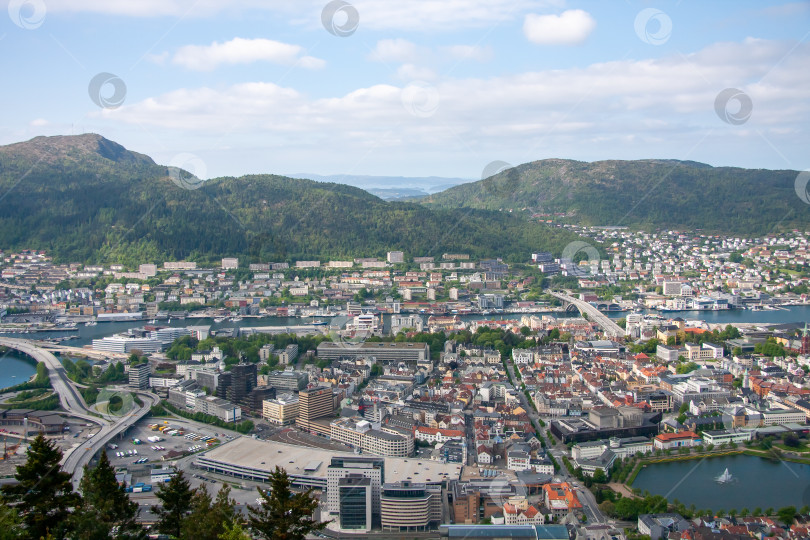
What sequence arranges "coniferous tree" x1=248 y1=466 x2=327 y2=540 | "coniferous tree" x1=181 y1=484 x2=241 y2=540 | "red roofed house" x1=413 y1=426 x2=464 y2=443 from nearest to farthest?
"coniferous tree" x1=248 y1=466 x2=327 y2=540 → "coniferous tree" x1=181 y1=484 x2=241 y2=540 → "red roofed house" x1=413 y1=426 x2=464 y2=443

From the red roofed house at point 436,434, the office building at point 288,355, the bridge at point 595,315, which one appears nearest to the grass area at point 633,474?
the red roofed house at point 436,434

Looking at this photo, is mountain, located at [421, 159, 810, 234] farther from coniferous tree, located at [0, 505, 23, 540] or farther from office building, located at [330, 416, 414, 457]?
coniferous tree, located at [0, 505, 23, 540]

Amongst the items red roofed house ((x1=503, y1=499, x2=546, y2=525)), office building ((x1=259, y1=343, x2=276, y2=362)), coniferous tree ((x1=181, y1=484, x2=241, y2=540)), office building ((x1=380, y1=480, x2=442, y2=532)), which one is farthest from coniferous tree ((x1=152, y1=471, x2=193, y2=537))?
office building ((x1=259, y1=343, x2=276, y2=362))

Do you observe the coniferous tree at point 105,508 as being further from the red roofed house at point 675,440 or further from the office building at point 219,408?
the red roofed house at point 675,440

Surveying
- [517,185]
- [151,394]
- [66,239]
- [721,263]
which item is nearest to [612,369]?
[151,394]

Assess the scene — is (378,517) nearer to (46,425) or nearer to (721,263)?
(46,425)

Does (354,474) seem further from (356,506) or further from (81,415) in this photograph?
(81,415)
